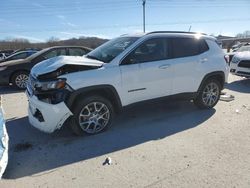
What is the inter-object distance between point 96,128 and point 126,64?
4.17 feet

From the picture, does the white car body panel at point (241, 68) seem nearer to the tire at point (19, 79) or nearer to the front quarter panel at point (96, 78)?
the front quarter panel at point (96, 78)

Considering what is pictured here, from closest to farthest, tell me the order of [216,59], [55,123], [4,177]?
[4,177]
[55,123]
[216,59]

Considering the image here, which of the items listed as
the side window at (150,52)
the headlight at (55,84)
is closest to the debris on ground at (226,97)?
the side window at (150,52)

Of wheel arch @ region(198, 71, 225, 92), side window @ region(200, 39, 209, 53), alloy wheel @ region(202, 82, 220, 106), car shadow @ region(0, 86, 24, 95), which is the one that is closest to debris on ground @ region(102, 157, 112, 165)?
wheel arch @ region(198, 71, 225, 92)

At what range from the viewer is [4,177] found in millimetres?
3559

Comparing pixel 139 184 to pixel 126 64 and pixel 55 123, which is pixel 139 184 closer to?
pixel 55 123

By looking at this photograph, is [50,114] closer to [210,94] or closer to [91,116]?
[91,116]

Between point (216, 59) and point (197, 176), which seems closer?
point (197, 176)

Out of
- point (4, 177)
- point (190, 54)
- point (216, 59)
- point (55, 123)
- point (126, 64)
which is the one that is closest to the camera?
point (4, 177)

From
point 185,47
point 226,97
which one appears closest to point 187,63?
point 185,47

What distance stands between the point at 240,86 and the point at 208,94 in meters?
3.85

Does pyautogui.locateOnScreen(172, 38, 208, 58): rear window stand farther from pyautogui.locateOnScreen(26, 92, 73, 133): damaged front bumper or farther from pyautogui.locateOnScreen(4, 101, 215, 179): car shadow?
pyautogui.locateOnScreen(26, 92, 73, 133): damaged front bumper

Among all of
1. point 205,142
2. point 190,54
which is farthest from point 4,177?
point 190,54

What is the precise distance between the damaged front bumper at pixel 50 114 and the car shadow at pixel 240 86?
6333 millimetres
